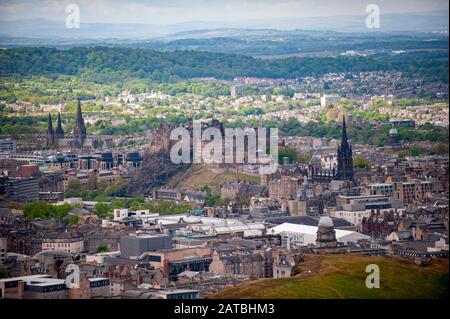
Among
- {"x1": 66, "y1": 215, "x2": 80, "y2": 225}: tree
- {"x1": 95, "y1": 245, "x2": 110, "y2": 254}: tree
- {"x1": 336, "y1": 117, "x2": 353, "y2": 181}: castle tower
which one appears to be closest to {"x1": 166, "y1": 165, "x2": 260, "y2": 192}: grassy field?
{"x1": 336, "y1": 117, "x2": 353, "y2": 181}: castle tower

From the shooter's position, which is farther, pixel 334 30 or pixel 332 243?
pixel 334 30

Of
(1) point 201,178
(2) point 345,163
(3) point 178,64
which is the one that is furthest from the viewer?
(3) point 178,64

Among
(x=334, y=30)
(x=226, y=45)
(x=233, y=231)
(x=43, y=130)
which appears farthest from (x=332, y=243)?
(x=226, y=45)

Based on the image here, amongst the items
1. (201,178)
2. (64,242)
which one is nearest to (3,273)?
(64,242)

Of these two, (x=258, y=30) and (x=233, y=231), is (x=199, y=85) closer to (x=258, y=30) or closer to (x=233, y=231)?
(x=258, y=30)

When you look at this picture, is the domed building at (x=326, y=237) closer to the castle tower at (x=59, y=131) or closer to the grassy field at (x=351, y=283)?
the grassy field at (x=351, y=283)

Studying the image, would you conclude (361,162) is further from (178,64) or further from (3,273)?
(178,64)
